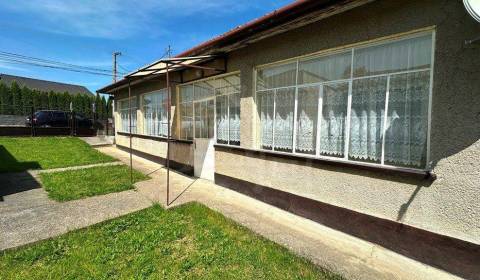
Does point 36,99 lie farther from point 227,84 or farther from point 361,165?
point 361,165

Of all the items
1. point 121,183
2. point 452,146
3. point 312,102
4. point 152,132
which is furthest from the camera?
point 152,132

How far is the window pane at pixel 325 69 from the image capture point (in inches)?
A: 167

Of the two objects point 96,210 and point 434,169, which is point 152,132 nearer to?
point 96,210

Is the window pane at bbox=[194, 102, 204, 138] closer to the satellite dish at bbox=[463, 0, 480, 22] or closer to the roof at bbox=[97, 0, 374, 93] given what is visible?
the roof at bbox=[97, 0, 374, 93]

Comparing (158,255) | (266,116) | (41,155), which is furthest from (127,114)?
(158,255)

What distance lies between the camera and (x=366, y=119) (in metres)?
3.96

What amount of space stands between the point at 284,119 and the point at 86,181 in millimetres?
5660

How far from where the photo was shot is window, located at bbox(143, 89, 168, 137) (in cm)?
985

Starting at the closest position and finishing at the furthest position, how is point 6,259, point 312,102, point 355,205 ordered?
1. point 6,259
2. point 355,205
3. point 312,102

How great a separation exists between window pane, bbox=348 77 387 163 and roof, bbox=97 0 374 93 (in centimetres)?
117

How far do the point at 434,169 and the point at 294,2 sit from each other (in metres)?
2.95

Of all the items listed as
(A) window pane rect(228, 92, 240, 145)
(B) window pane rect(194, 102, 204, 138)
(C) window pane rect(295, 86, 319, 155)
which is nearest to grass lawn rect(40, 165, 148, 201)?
(B) window pane rect(194, 102, 204, 138)

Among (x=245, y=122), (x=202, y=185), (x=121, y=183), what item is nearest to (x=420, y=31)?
(x=245, y=122)

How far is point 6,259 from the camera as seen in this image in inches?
131
